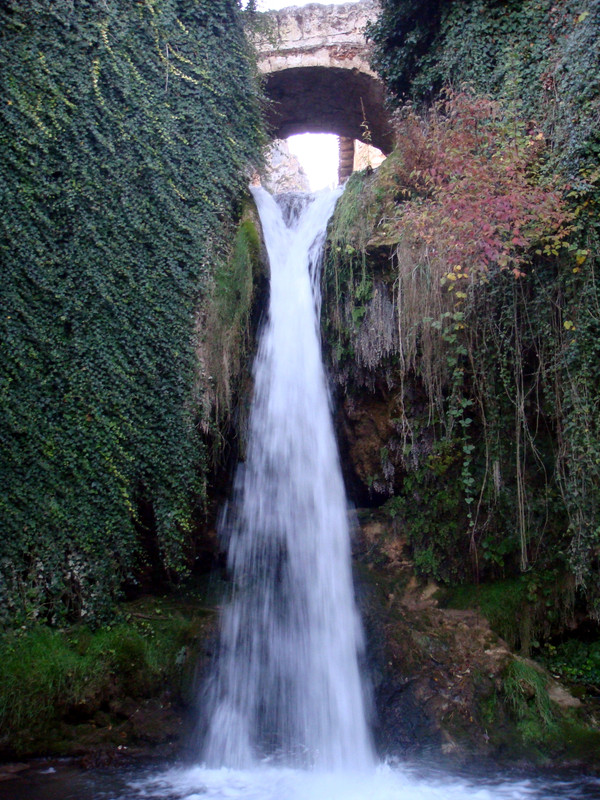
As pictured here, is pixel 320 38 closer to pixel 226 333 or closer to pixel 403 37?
pixel 403 37

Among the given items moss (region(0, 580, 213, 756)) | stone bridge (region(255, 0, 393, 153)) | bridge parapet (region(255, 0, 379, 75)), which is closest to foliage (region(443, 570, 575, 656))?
moss (region(0, 580, 213, 756))

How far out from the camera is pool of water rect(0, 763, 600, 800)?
469 centimetres

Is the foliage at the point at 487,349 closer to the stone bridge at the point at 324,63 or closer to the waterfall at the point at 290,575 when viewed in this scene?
the waterfall at the point at 290,575

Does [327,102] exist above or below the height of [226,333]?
above

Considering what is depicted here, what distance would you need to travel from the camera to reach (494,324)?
656 centimetres

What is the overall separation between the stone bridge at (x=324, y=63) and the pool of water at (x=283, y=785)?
10208mm

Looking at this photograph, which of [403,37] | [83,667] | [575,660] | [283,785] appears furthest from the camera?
[403,37]

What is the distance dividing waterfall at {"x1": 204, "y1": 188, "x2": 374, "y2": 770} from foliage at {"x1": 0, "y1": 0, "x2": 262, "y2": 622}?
0.79 meters

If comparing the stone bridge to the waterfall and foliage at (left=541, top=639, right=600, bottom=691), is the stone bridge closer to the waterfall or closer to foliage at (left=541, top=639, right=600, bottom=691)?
the waterfall

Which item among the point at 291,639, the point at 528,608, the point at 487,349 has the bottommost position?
the point at 291,639

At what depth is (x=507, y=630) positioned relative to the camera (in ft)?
21.4

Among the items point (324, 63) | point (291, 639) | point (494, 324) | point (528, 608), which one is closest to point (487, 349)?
point (494, 324)

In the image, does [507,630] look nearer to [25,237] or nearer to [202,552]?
[202,552]

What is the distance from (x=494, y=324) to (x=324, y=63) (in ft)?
24.7
